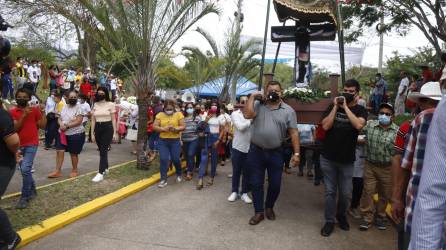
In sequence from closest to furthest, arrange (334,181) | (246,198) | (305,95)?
(334,181)
(305,95)
(246,198)

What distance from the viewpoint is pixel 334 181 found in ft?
16.2

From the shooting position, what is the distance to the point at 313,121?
590 cm

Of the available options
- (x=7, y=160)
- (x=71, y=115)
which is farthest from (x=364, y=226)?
(x=71, y=115)

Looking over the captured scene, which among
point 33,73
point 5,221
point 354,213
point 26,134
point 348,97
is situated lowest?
point 354,213

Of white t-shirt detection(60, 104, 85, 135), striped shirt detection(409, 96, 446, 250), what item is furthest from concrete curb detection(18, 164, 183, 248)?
striped shirt detection(409, 96, 446, 250)

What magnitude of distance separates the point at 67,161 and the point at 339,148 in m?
6.55

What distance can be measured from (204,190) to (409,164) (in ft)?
15.9

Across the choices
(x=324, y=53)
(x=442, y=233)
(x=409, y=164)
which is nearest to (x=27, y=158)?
(x=409, y=164)

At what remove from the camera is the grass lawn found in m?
5.07

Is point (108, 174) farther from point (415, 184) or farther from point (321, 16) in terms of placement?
point (415, 184)

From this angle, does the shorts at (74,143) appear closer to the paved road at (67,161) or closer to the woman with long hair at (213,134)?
the paved road at (67,161)

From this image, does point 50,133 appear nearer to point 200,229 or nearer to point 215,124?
point 215,124

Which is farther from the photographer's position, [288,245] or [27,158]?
[27,158]

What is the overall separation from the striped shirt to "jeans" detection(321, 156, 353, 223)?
3.24 m
